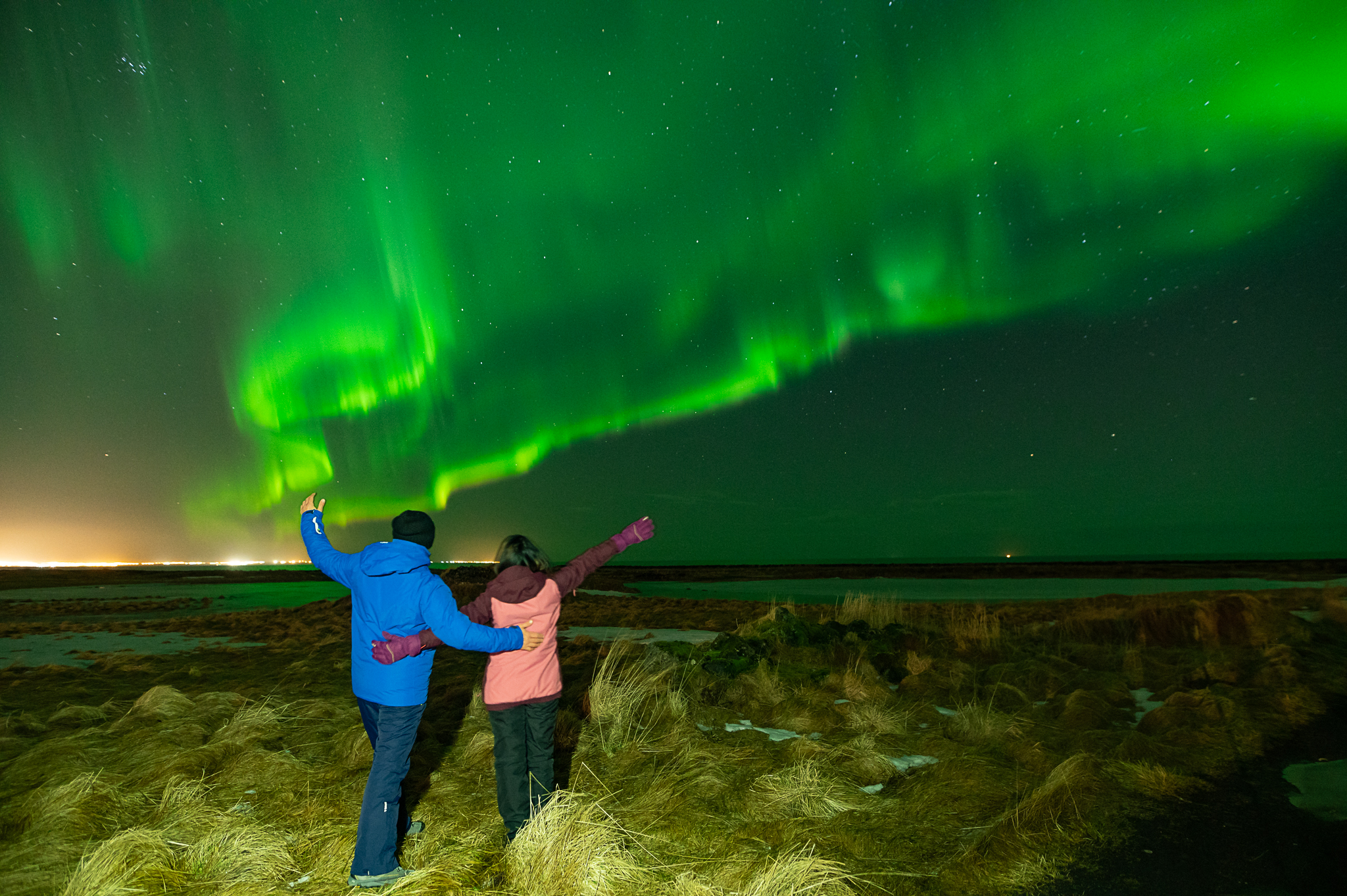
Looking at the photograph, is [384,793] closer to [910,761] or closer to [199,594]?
[910,761]

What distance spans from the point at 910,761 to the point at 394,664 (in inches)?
194

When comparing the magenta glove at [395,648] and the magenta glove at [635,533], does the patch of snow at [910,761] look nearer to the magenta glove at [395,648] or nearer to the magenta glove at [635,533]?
the magenta glove at [635,533]

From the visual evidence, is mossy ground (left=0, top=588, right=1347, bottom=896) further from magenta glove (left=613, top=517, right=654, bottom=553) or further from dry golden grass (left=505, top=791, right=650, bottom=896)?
magenta glove (left=613, top=517, right=654, bottom=553)

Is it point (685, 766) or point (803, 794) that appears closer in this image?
point (803, 794)

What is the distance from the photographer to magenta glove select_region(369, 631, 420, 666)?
3701 mm

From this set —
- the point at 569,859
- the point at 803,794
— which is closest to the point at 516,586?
the point at 569,859

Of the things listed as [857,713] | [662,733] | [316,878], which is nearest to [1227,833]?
[857,713]

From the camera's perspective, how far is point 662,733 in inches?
276

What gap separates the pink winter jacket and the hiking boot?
988mm

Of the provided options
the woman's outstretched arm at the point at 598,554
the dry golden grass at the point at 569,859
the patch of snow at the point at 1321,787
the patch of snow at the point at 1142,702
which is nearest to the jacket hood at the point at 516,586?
the woman's outstretched arm at the point at 598,554

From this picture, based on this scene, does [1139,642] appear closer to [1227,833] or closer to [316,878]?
[1227,833]

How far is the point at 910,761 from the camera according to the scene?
6.45 m

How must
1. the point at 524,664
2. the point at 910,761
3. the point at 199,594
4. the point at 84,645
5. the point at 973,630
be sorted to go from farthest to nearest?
the point at 199,594 < the point at 84,645 < the point at 973,630 < the point at 910,761 < the point at 524,664

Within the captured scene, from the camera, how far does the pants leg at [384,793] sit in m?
3.83
